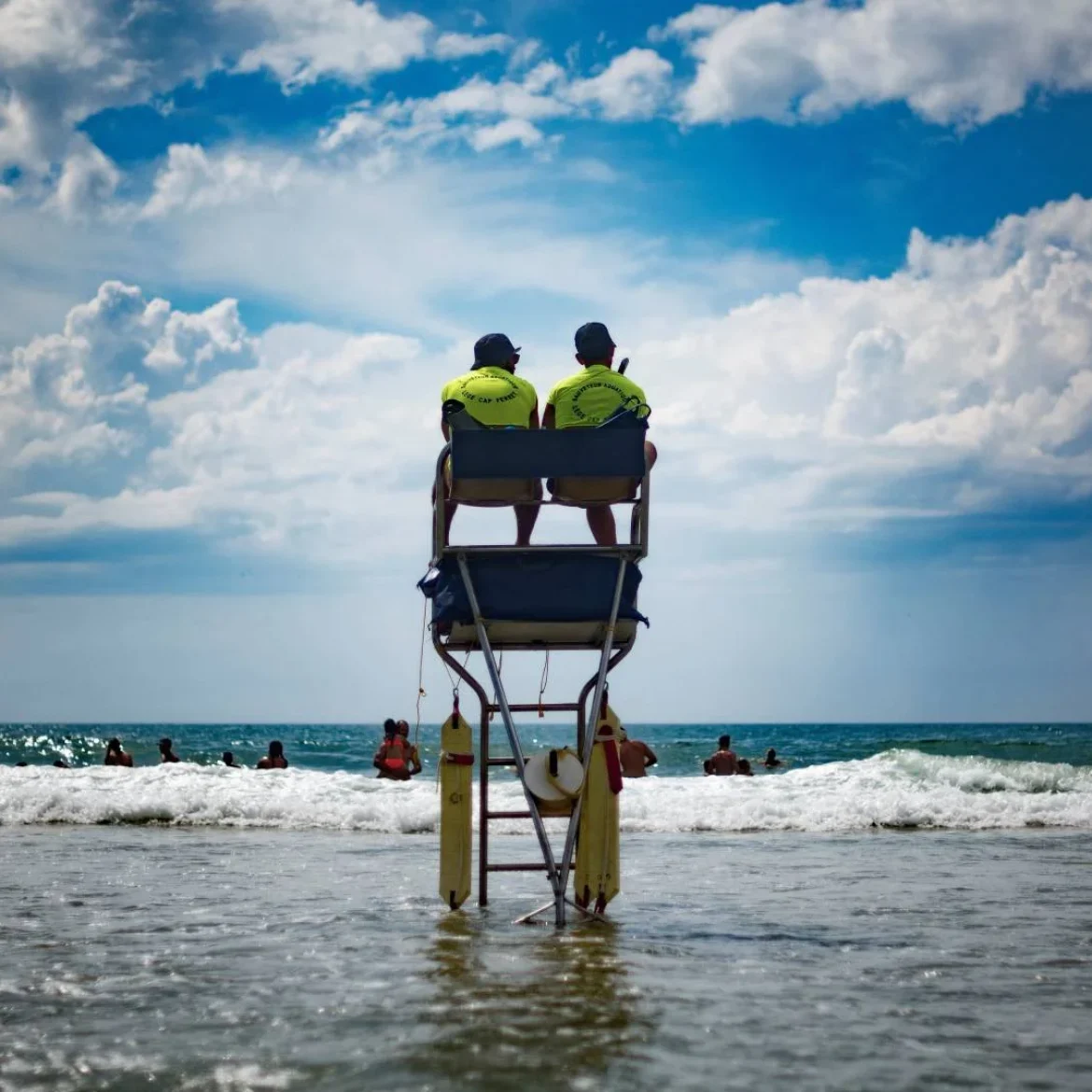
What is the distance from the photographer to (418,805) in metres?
14.7

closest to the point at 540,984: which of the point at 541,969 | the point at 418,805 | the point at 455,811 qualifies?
the point at 541,969

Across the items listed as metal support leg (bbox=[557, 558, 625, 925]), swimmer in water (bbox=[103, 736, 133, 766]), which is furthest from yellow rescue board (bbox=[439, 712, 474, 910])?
swimmer in water (bbox=[103, 736, 133, 766])

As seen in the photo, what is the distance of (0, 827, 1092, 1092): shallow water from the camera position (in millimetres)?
3643

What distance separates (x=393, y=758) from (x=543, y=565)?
12917 millimetres

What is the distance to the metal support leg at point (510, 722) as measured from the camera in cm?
623

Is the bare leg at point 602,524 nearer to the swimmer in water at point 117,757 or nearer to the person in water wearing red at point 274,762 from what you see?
the person in water wearing red at point 274,762

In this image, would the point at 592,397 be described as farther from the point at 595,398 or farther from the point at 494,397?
the point at 494,397

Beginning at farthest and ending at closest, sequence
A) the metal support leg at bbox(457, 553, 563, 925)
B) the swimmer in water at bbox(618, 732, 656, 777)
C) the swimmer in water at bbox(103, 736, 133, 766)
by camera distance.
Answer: the swimmer in water at bbox(103, 736, 133, 766) < the swimmer in water at bbox(618, 732, 656, 777) < the metal support leg at bbox(457, 553, 563, 925)

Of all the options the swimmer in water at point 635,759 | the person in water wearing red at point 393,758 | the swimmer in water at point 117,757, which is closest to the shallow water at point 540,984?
the person in water wearing red at point 393,758

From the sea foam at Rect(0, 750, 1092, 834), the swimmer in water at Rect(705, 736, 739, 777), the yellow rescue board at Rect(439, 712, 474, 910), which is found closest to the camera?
the yellow rescue board at Rect(439, 712, 474, 910)

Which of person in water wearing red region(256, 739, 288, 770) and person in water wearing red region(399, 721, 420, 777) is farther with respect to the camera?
person in water wearing red region(256, 739, 288, 770)

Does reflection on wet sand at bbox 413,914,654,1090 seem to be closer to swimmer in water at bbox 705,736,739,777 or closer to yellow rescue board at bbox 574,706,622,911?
yellow rescue board at bbox 574,706,622,911

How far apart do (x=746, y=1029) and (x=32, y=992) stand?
257 cm

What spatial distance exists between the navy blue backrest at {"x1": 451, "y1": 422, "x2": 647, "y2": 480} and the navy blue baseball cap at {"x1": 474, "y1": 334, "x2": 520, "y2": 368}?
73 centimetres
